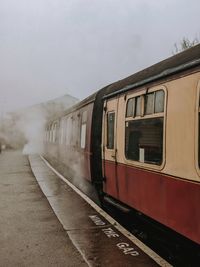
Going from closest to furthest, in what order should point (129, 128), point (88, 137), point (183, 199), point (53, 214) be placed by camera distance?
point (183, 199) → point (129, 128) → point (53, 214) → point (88, 137)

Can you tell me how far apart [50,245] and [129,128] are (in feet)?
7.28

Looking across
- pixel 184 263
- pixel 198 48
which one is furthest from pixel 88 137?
pixel 198 48

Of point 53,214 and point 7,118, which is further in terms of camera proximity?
point 7,118

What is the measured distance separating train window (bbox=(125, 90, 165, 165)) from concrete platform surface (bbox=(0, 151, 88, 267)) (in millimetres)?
1670

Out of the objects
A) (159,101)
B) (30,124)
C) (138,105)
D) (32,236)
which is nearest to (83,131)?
(32,236)

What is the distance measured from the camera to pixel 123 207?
8.20m

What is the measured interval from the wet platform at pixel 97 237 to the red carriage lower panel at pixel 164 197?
0.53 m

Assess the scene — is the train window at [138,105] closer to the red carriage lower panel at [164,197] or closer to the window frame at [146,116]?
the window frame at [146,116]

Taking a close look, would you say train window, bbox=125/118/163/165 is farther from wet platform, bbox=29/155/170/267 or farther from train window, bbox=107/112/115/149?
wet platform, bbox=29/155/170/267

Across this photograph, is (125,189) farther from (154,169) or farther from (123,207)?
(154,169)

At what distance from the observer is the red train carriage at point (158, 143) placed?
197 inches

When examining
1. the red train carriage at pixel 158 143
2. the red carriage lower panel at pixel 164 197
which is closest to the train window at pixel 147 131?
the red train carriage at pixel 158 143

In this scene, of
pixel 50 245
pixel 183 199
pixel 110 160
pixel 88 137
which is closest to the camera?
pixel 183 199

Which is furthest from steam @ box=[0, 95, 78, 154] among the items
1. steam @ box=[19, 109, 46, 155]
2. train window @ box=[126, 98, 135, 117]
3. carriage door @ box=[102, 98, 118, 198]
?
train window @ box=[126, 98, 135, 117]
